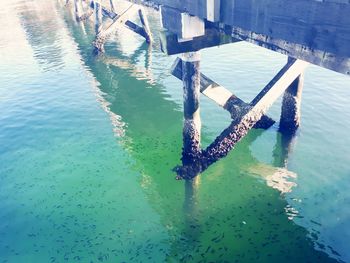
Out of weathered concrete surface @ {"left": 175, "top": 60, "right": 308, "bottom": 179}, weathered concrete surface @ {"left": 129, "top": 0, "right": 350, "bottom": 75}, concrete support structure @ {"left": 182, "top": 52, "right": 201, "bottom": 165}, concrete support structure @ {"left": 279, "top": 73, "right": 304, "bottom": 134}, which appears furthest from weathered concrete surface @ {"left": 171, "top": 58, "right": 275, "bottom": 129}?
weathered concrete surface @ {"left": 129, "top": 0, "right": 350, "bottom": 75}

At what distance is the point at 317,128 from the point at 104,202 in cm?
973

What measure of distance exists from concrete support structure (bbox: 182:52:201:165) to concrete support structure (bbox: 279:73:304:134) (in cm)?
395

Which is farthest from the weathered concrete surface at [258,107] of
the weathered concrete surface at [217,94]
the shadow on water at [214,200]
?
the shadow on water at [214,200]

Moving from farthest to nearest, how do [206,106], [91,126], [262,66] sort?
[262,66]
[206,106]
[91,126]

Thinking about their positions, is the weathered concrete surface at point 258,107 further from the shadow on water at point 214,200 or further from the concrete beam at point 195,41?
the concrete beam at point 195,41

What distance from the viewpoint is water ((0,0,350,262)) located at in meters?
8.27

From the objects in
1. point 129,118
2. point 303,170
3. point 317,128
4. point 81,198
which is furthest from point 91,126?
point 317,128

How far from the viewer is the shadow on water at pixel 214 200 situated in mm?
7988

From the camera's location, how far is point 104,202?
985 cm

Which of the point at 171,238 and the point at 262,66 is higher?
the point at 262,66

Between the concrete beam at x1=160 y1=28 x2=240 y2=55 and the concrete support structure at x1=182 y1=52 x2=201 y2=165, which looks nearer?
the concrete beam at x1=160 y1=28 x2=240 y2=55

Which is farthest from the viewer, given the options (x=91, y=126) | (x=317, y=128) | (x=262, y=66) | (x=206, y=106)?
(x=262, y=66)

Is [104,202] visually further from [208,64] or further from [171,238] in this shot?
[208,64]

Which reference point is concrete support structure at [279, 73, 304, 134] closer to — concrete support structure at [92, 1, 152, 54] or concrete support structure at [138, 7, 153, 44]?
concrete support structure at [92, 1, 152, 54]
